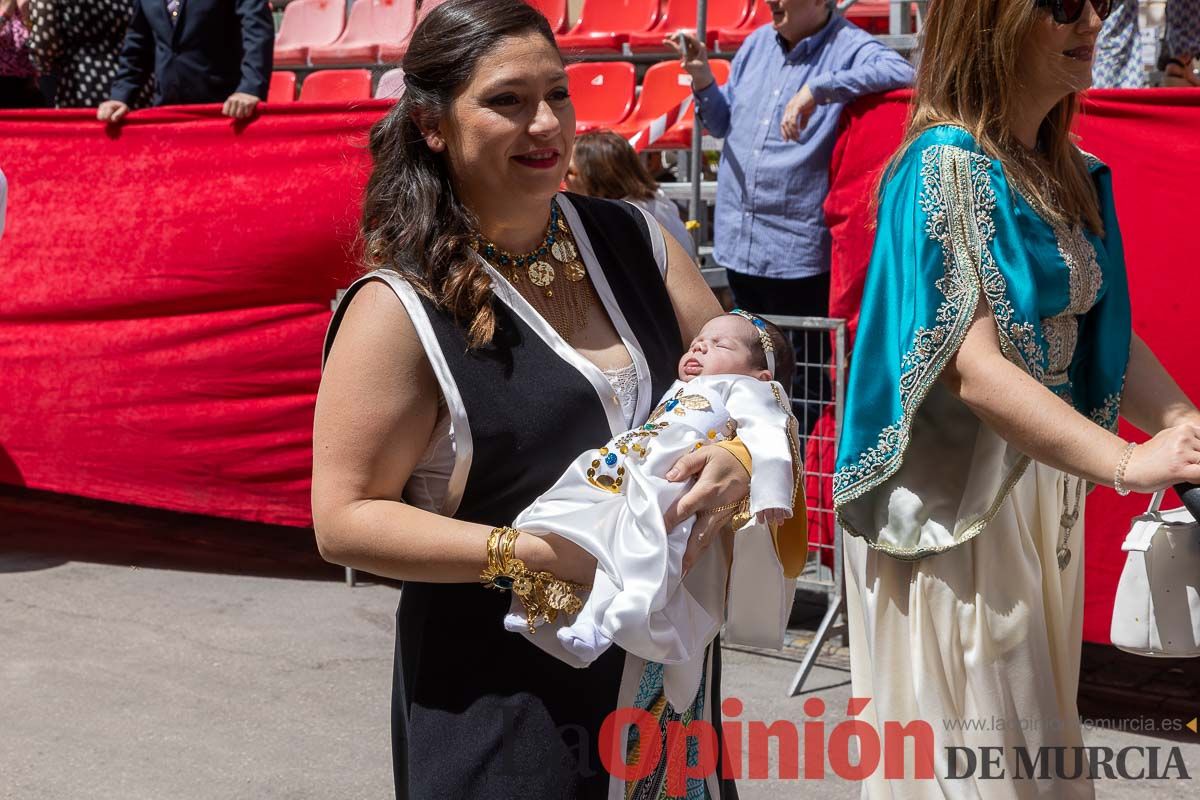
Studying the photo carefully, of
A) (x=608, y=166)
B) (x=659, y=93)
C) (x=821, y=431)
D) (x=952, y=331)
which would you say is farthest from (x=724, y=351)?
(x=659, y=93)

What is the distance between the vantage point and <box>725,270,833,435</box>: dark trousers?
4.91 meters

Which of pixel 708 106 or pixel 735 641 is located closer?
pixel 735 641

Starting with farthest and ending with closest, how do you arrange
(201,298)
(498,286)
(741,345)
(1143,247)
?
1. (201,298)
2. (1143,247)
3. (741,345)
4. (498,286)

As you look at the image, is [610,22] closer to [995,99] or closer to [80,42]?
[80,42]

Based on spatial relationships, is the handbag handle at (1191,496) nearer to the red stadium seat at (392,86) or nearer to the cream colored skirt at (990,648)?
the cream colored skirt at (990,648)

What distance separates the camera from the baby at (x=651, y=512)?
1.86 meters

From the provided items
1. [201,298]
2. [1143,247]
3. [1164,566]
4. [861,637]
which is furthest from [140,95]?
[1164,566]

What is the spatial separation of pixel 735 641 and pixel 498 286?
2.29 ft

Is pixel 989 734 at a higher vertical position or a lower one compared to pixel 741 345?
lower

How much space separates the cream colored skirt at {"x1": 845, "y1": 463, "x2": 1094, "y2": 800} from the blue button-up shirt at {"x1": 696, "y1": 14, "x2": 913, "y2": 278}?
2.68 m

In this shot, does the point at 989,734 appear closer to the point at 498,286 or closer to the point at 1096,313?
the point at 1096,313

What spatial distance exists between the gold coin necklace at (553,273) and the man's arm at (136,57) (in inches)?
210

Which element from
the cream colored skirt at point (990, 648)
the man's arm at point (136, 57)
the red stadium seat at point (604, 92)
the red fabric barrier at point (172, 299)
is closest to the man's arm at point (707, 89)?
the red fabric barrier at point (172, 299)

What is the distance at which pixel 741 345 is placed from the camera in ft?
7.17
